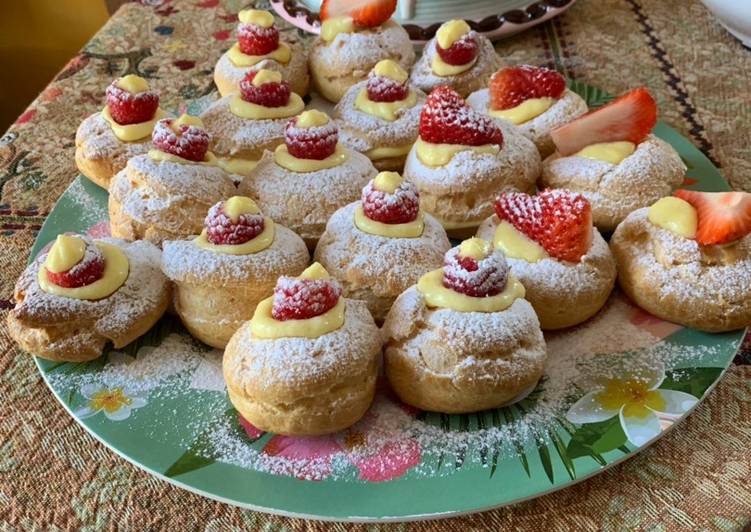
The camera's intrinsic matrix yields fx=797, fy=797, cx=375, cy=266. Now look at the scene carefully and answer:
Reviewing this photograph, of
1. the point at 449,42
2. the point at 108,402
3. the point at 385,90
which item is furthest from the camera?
the point at 449,42

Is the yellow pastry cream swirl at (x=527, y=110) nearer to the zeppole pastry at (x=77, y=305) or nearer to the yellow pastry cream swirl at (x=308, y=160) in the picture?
the yellow pastry cream swirl at (x=308, y=160)

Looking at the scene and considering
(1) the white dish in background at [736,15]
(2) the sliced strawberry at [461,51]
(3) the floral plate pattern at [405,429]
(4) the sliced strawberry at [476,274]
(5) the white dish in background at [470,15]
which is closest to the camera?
(3) the floral plate pattern at [405,429]

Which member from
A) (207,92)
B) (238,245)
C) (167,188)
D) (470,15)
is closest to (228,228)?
(238,245)

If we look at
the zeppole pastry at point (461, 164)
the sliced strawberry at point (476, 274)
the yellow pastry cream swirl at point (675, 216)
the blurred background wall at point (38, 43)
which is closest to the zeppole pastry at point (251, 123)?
the zeppole pastry at point (461, 164)

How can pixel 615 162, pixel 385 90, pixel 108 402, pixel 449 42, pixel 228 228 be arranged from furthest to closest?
pixel 449 42 → pixel 385 90 → pixel 615 162 → pixel 228 228 → pixel 108 402

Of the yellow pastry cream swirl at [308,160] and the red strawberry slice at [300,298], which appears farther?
the yellow pastry cream swirl at [308,160]

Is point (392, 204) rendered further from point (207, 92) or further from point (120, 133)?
point (207, 92)

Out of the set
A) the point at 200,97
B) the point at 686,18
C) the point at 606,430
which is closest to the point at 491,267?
the point at 606,430

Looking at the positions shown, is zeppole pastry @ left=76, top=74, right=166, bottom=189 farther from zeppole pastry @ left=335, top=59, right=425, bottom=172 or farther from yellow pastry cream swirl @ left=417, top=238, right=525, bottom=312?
yellow pastry cream swirl @ left=417, top=238, right=525, bottom=312

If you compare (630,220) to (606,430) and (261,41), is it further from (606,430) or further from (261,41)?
(261,41)
